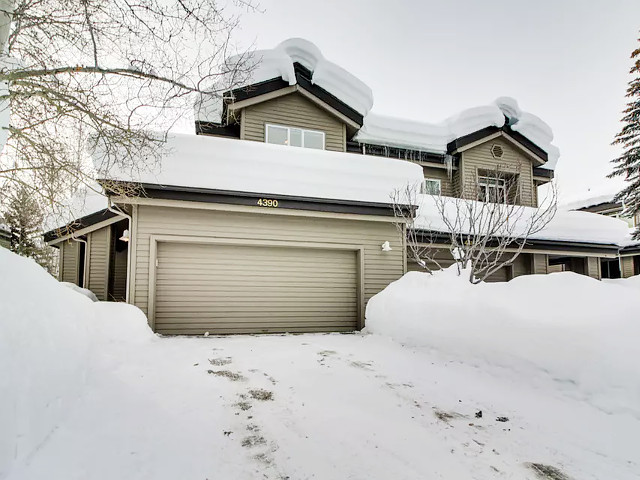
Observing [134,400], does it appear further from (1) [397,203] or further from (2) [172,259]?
(1) [397,203]

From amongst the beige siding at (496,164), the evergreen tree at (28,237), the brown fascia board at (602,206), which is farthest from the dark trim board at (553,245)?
the evergreen tree at (28,237)

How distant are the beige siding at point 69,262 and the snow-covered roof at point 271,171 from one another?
23.4 ft

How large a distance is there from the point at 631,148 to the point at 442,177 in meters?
8.58

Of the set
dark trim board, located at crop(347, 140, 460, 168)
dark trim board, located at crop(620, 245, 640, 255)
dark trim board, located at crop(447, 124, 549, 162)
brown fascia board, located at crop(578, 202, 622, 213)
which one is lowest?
dark trim board, located at crop(620, 245, 640, 255)

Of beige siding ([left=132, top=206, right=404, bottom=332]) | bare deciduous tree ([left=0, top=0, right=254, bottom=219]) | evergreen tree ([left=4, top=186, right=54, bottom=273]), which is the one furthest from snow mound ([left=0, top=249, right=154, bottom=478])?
evergreen tree ([left=4, top=186, right=54, bottom=273])

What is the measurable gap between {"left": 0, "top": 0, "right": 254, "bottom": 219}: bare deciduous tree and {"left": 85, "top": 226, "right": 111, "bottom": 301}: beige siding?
5.52 meters

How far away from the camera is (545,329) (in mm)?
3387

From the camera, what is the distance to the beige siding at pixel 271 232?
585cm

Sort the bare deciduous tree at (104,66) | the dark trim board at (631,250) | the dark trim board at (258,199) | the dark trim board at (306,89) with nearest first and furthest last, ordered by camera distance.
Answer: the bare deciduous tree at (104,66), the dark trim board at (258,199), the dark trim board at (306,89), the dark trim board at (631,250)

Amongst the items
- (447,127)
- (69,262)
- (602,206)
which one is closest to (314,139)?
(447,127)

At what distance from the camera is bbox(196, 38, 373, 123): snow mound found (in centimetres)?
887

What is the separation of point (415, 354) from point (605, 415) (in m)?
2.32

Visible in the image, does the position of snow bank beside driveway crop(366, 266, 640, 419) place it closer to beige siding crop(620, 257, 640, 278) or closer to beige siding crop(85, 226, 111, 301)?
beige siding crop(85, 226, 111, 301)

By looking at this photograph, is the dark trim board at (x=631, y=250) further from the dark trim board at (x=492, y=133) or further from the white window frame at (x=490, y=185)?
Answer: the white window frame at (x=490, y=185)
